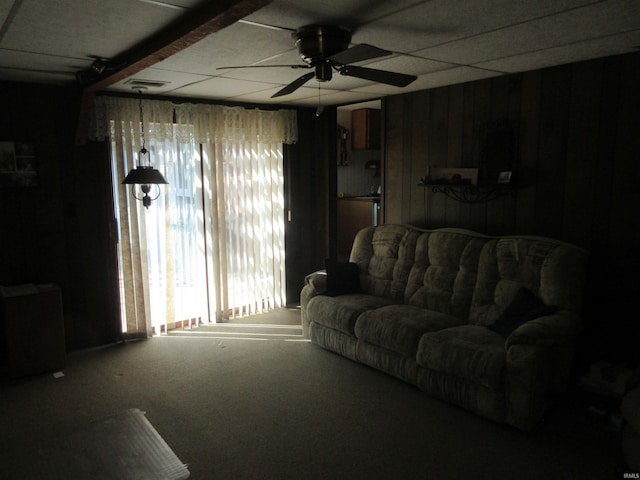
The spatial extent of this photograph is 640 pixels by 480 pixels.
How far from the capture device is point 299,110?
5629 mm

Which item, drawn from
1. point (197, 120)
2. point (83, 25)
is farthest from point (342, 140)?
point (83, 25)

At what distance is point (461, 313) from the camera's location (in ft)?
12.3

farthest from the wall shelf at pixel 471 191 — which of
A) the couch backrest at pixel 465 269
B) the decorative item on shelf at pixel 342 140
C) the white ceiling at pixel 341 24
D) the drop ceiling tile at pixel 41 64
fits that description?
the decorative item on shelf at pixel 342 140

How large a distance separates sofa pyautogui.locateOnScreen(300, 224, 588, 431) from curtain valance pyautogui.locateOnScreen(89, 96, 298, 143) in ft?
5.46

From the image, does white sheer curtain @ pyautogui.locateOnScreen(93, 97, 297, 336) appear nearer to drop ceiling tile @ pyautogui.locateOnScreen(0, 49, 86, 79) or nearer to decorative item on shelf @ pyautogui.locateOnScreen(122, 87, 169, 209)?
decorative item on shelf @ pyautogui.locateOnScreen(122, 87, 169, 209)

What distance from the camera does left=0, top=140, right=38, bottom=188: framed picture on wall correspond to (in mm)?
3885

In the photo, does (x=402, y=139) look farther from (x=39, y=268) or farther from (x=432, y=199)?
(x=39, y=268)

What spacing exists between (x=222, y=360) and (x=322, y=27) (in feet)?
9.17

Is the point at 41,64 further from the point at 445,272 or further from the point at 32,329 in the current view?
the point at 445,272

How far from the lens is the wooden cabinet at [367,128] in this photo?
7.58m

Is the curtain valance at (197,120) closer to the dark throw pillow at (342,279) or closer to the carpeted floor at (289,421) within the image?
the dark throw pillow at (342,279)

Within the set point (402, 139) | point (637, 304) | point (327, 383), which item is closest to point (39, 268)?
point (327, 383)

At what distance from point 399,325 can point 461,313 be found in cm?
58

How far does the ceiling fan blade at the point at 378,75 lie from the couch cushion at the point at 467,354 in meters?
1.70
